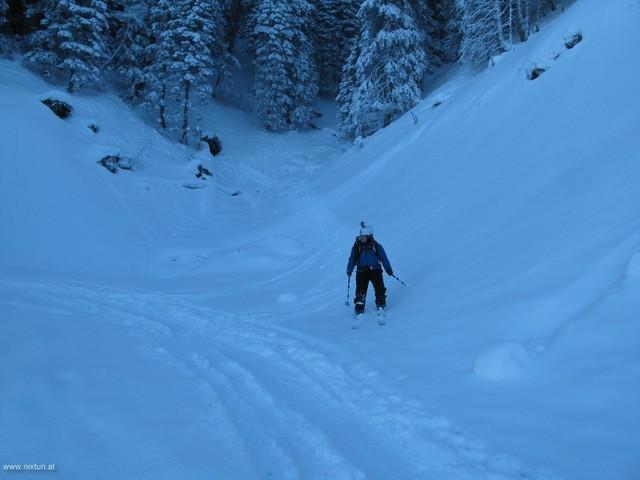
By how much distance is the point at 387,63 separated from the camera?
837 inches

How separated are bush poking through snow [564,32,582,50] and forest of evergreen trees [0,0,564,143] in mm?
6492

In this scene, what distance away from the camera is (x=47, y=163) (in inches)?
591

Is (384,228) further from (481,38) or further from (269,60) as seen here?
(269,60)

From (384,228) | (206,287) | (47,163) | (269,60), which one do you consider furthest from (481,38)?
(47,163)

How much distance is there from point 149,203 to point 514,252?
15032 mm

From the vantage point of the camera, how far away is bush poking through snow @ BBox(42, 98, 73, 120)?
58.4 ft

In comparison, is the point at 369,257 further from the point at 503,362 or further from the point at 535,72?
the point at 535,72

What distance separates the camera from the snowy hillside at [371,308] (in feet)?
10.7

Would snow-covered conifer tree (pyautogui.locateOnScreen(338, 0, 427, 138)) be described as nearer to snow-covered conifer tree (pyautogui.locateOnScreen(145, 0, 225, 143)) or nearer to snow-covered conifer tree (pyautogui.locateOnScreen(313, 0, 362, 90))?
snow-covered conifer tree (pyautogui.locateOnScreen(145, 0, 225, 143))

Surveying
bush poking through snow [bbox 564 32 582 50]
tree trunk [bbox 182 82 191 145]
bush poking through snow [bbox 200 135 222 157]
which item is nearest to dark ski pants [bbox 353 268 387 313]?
bush poking through snow [bbox 564 32 582 50]

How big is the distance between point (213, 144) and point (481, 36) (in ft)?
53.9
